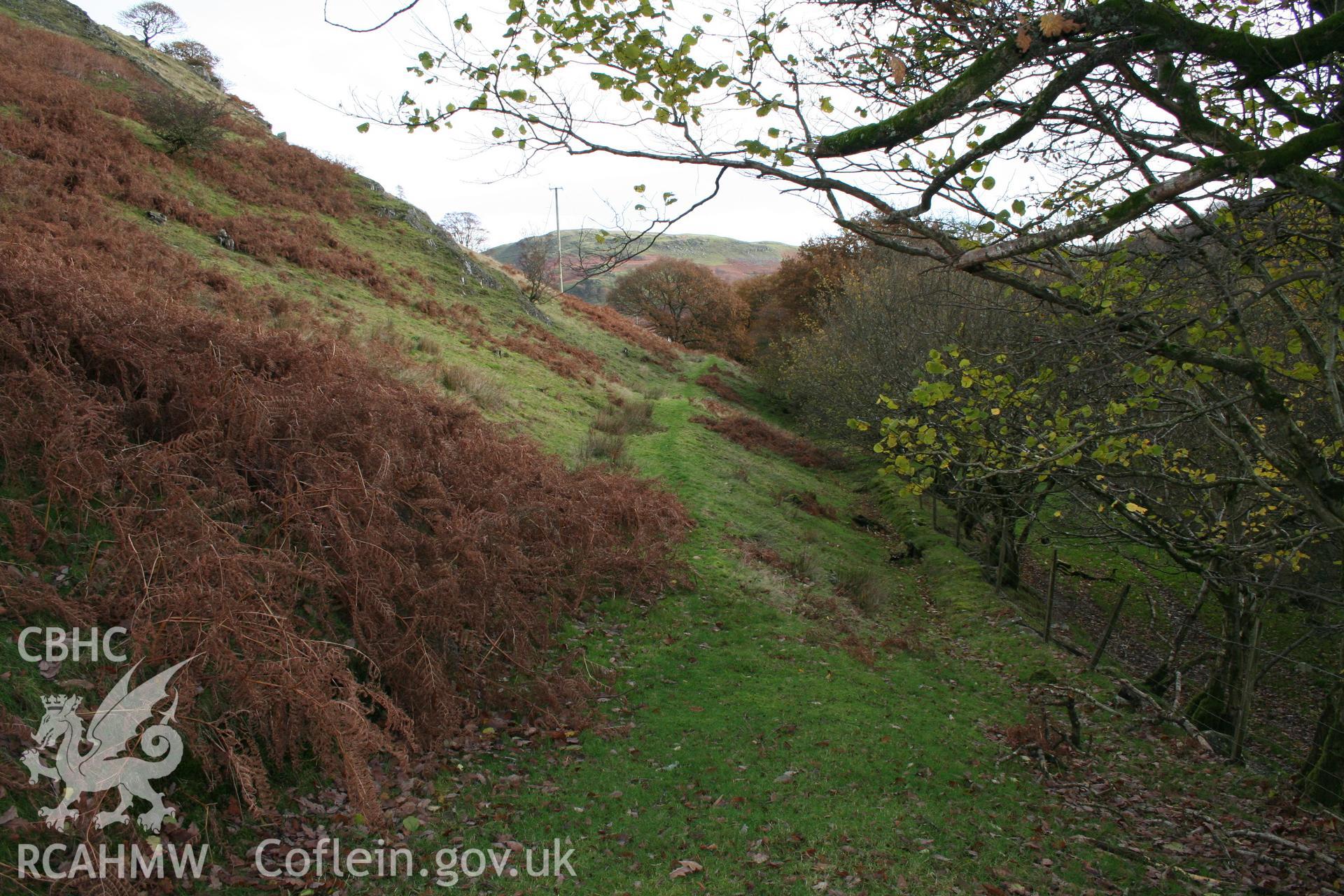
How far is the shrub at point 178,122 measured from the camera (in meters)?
21.8

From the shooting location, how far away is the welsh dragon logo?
4426mm

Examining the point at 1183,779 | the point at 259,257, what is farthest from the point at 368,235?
the point at 1183,779

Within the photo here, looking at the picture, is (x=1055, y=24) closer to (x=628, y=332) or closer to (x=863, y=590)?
(x=863, y=590)

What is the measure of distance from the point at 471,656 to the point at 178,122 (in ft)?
Answer: 73.9

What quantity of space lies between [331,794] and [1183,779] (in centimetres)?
885

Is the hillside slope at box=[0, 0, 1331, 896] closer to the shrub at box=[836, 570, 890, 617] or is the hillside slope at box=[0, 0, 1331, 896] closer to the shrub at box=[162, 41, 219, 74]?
the shrub at box=[836, 570, 890, 617]

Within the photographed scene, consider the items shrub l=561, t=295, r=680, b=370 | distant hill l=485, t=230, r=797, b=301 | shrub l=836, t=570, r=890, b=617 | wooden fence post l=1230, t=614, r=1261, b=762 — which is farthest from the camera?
distant hill l=485, t=230, r=797, b=301

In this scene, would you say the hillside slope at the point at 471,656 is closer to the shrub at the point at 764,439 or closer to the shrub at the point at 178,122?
the shrub at the point at 178,122

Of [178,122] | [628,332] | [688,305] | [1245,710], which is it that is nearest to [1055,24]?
[1245,710]

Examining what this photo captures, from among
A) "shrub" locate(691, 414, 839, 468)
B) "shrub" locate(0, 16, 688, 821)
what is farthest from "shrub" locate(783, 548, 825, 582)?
"shrub" locate(691, 414, 839, 468)

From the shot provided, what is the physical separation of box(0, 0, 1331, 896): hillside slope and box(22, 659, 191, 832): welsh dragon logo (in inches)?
3.7

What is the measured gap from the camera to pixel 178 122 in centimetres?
2180

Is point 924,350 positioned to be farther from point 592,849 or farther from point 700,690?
point 592,849

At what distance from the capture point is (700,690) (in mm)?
8828
